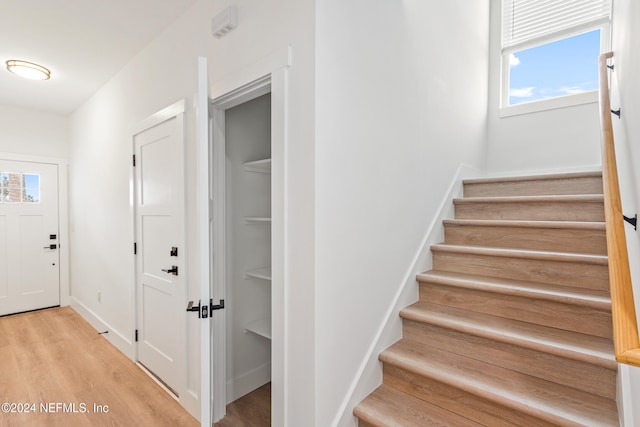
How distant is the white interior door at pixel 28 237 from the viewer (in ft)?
13.7

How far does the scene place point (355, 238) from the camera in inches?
68.5

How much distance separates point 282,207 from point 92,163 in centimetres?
333

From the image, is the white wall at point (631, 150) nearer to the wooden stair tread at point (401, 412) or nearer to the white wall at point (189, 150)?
the wooden stair tread at point (401, 412)

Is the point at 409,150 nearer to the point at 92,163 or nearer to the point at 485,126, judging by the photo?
the point at 485,126

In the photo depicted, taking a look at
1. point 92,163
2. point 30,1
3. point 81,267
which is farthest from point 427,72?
point 81,267

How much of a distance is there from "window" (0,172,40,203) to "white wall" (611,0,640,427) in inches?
233

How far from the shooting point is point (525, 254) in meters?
2.02

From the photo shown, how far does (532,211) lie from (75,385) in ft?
12.2

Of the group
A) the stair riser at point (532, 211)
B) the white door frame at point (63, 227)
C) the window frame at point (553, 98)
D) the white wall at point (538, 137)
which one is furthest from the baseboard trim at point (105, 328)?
the window frame at point (553, 98)

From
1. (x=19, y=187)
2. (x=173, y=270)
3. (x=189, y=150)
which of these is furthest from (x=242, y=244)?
(x=19, y=187)

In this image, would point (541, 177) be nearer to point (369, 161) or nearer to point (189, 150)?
point (369, 161)

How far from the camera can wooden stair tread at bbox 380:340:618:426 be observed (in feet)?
4.37

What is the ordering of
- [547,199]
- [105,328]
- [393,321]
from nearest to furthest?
[393,321] → [547,199] → [105,328]

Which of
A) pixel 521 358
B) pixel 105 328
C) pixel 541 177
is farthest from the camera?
pixel 105 328
